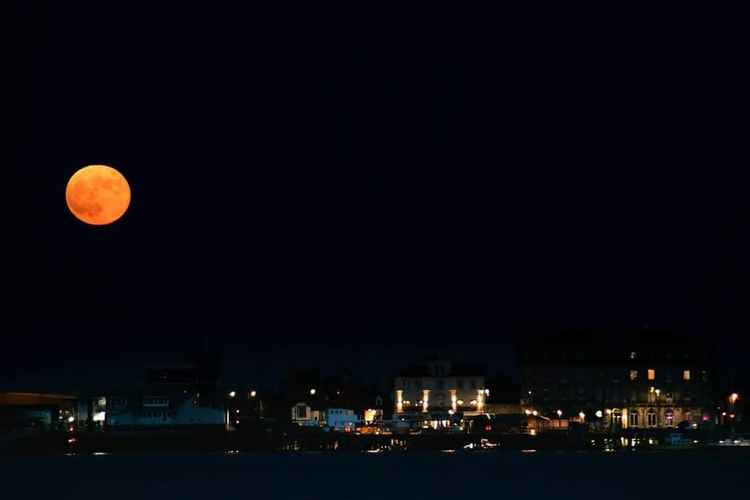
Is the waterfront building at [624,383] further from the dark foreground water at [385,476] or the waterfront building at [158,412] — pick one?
the waterfront building at [158,412]

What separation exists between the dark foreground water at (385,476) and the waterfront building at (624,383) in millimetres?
15736

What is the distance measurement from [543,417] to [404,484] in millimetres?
42622

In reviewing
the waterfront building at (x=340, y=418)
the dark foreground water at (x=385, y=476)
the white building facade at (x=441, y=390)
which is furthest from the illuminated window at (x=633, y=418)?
the waterfront building at (x=340, y=418)

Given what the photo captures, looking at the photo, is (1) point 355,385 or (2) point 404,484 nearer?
(2) point 404,484

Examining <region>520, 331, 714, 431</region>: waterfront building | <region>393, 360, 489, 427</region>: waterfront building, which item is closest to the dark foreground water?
<region>520, 331, 714, 431</region>: waterfront building

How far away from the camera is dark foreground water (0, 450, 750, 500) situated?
73875mm

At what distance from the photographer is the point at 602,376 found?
124m

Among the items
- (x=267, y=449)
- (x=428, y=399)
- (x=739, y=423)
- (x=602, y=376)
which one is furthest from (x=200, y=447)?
(x=739, y=423)

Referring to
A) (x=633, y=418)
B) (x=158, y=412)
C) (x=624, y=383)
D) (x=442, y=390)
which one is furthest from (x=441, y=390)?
(x=158, y=412)

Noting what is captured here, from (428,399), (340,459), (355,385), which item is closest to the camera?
(340,459)

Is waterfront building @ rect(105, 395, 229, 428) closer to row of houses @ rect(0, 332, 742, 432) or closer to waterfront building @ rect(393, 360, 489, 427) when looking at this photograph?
row of houses @ rect(0, 332, 742, 432)

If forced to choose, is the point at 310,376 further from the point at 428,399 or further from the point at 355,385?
the point at 428,399

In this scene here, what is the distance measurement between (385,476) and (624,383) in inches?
1768

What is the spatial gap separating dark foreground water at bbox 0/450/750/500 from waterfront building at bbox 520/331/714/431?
620 inches
